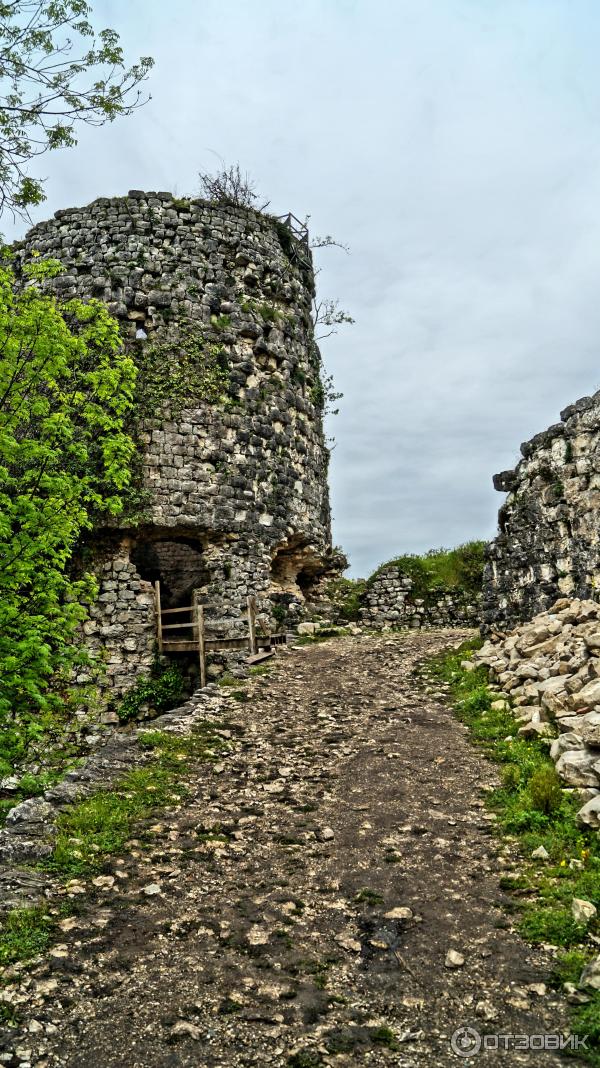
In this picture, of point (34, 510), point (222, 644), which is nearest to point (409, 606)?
point (222, 644)

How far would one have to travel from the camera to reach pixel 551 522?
11164mm

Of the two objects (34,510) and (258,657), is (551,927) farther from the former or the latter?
(258,657)

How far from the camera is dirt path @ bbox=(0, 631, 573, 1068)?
3988 mm

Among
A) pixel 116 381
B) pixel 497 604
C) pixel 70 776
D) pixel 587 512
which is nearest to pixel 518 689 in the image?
pixel 587 512

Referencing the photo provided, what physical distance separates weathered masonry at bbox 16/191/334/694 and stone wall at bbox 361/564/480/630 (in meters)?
3.18

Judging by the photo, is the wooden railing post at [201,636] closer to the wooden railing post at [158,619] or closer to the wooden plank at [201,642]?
the wooden plank at [201,642]

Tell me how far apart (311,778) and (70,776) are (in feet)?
8.89

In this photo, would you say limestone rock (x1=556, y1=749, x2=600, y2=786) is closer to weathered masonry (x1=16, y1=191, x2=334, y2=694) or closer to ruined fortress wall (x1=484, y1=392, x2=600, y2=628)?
ruined fortress wall (x1=484, y1=392, x2=600, y2=628)

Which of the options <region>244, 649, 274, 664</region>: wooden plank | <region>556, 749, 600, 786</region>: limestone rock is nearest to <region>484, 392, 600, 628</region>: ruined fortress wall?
<region>556, 749, 600, 786</region>: limestone rock

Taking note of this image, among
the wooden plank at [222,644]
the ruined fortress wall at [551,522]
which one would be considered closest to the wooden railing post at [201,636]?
the wooden plank at [222,644]

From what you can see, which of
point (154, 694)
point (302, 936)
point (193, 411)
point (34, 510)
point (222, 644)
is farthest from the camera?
point (193, 411)

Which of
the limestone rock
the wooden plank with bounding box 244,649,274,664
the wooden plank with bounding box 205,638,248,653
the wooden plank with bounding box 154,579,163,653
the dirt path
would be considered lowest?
the dirt path

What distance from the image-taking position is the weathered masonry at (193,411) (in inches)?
615

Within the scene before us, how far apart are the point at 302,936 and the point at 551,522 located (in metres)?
7.89
